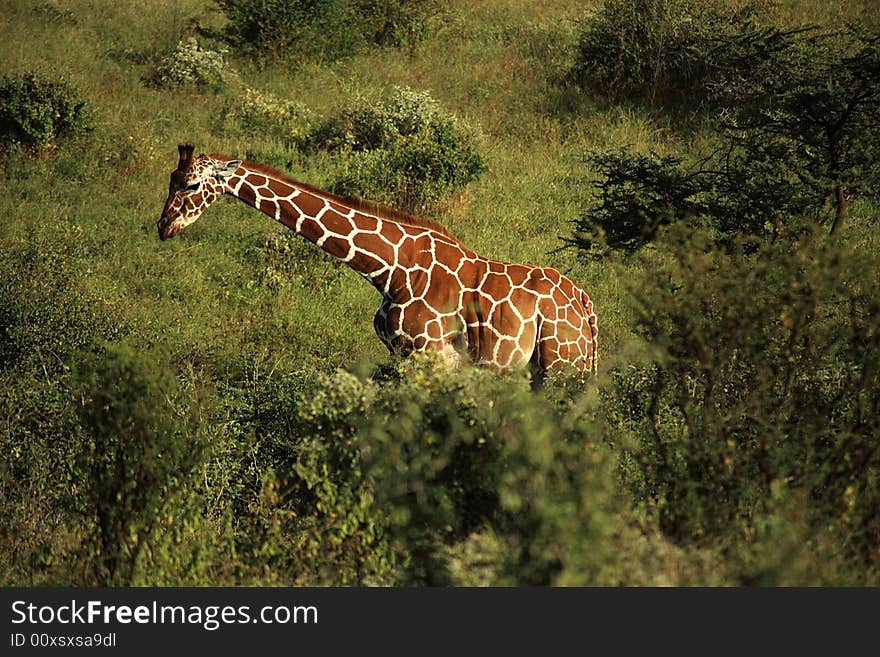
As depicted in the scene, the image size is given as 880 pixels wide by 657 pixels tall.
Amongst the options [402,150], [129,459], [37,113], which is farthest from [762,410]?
[37,113]

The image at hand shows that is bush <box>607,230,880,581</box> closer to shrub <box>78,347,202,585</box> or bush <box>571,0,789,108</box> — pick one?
shrub <box>78,347,202,585</box>

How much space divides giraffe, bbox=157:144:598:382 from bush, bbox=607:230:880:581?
1295 millimetres

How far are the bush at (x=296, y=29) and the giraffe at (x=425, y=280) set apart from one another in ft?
48.5

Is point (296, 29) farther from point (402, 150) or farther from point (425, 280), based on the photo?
point (425, 280)

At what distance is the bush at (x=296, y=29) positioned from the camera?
24.1 meters

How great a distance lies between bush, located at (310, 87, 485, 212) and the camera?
56.4 ft

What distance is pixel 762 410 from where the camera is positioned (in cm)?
852

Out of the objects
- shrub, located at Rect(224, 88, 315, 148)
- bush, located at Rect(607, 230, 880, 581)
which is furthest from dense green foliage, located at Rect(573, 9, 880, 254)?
shrub, located at Rect(224, 88, 315, 148)

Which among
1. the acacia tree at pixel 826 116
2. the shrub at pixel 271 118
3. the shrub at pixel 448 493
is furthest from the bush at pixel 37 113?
the shrub at pixel 448 493

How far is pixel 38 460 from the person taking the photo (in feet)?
30.3

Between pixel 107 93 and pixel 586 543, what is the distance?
1794 cm

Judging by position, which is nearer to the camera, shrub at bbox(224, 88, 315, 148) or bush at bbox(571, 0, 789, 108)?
shrub at bbox(224, 88, 315, 148)

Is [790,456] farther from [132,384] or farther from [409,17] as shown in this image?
[409,17]

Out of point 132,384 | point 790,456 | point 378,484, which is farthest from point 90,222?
point 790,456
